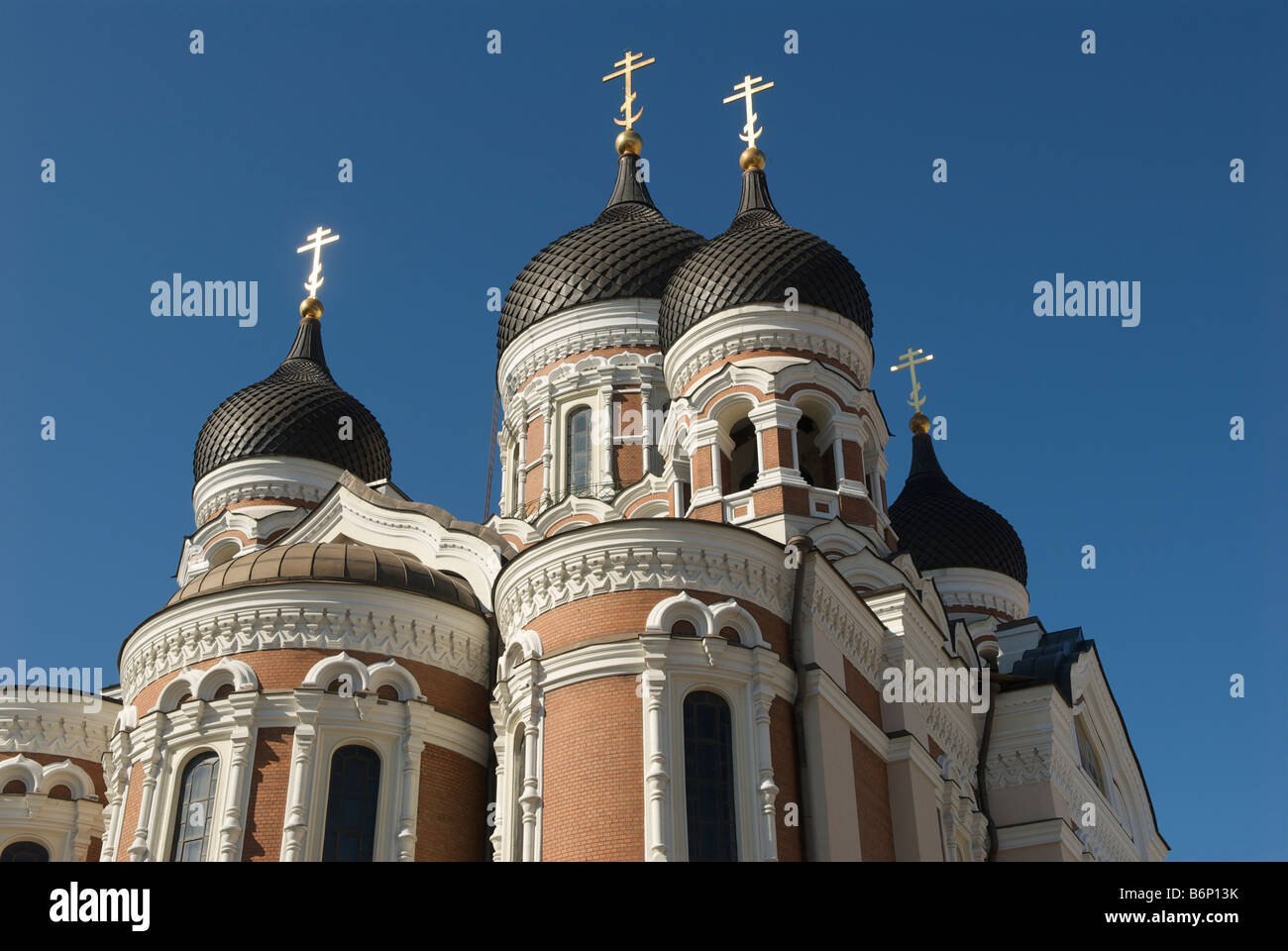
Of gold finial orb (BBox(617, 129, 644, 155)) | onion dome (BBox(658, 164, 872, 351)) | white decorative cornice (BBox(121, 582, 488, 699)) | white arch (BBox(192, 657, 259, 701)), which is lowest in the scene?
white arch (BBox(192, 657, 259, 701))

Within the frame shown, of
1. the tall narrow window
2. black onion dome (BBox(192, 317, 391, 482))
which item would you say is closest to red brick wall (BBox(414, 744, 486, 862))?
the tall narrow window

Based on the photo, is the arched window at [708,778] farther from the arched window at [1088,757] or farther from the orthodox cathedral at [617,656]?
the arched window at [1088,757]

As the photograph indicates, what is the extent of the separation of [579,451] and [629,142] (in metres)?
5.78

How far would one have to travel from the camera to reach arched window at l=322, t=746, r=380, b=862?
1302 cm

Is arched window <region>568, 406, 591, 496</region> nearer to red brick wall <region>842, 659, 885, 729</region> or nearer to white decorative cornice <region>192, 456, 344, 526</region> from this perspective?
white decorative cornice <region>192, 456, 344, 526</region>

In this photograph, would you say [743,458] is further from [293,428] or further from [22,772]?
[22,772]

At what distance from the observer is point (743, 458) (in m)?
17.9

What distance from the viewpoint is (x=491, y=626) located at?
14797 millimetres

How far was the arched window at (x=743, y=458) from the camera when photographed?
57.5 feet

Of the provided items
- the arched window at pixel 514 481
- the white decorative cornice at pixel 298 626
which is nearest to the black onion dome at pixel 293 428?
the arched window at pixel 514 481

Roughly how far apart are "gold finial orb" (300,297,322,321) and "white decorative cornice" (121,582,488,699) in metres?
10.3

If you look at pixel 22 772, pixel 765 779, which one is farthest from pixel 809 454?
pixel 22 772
